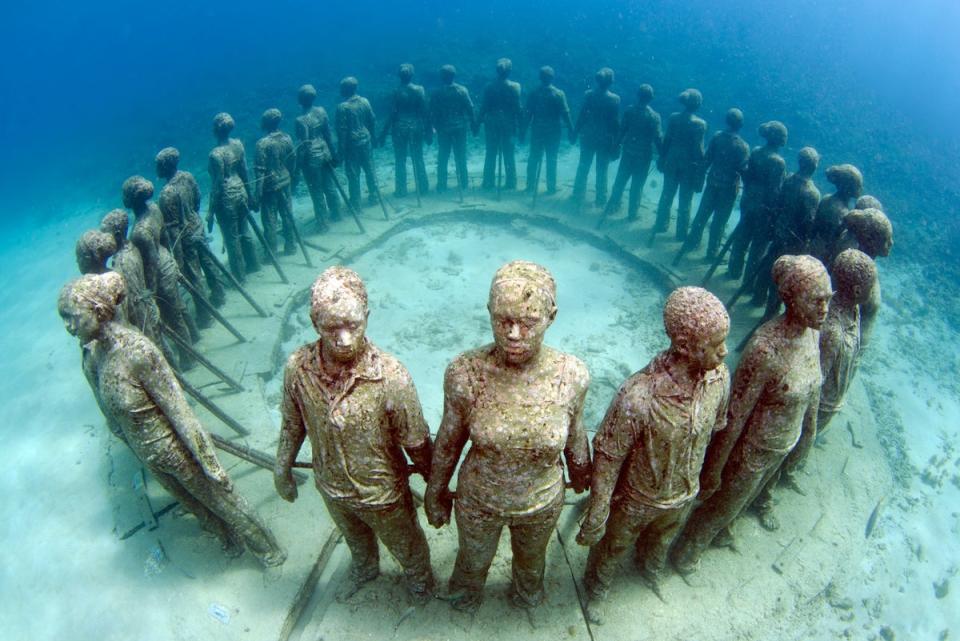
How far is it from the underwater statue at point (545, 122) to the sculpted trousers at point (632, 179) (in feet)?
5.12

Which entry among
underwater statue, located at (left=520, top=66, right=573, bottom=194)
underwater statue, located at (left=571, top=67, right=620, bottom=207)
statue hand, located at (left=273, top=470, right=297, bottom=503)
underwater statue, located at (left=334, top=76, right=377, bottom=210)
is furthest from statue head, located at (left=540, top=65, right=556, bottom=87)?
statue hand, located at (left=273, top=470, right=297, bottom=503)

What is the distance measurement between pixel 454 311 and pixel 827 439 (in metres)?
5.81

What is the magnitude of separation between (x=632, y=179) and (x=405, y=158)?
5.27m

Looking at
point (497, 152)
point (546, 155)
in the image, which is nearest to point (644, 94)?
point (546, 155)

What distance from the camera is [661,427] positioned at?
3.38 metres

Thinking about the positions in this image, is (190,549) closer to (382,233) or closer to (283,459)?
(283,459)

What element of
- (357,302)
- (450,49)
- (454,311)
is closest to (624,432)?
(357,302)

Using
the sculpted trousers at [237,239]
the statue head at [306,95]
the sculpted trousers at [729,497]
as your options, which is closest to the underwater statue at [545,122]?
the statue head at [306,95]

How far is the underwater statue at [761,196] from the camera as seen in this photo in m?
8.46

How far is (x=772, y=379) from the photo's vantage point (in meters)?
3.81

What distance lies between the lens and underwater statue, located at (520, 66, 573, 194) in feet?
38.8

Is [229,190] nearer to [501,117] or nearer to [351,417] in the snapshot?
[501,117]

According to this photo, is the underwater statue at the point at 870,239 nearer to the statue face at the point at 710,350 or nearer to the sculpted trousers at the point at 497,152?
the statue face at the point at 710,350

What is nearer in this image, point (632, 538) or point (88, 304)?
point (88, 304)
